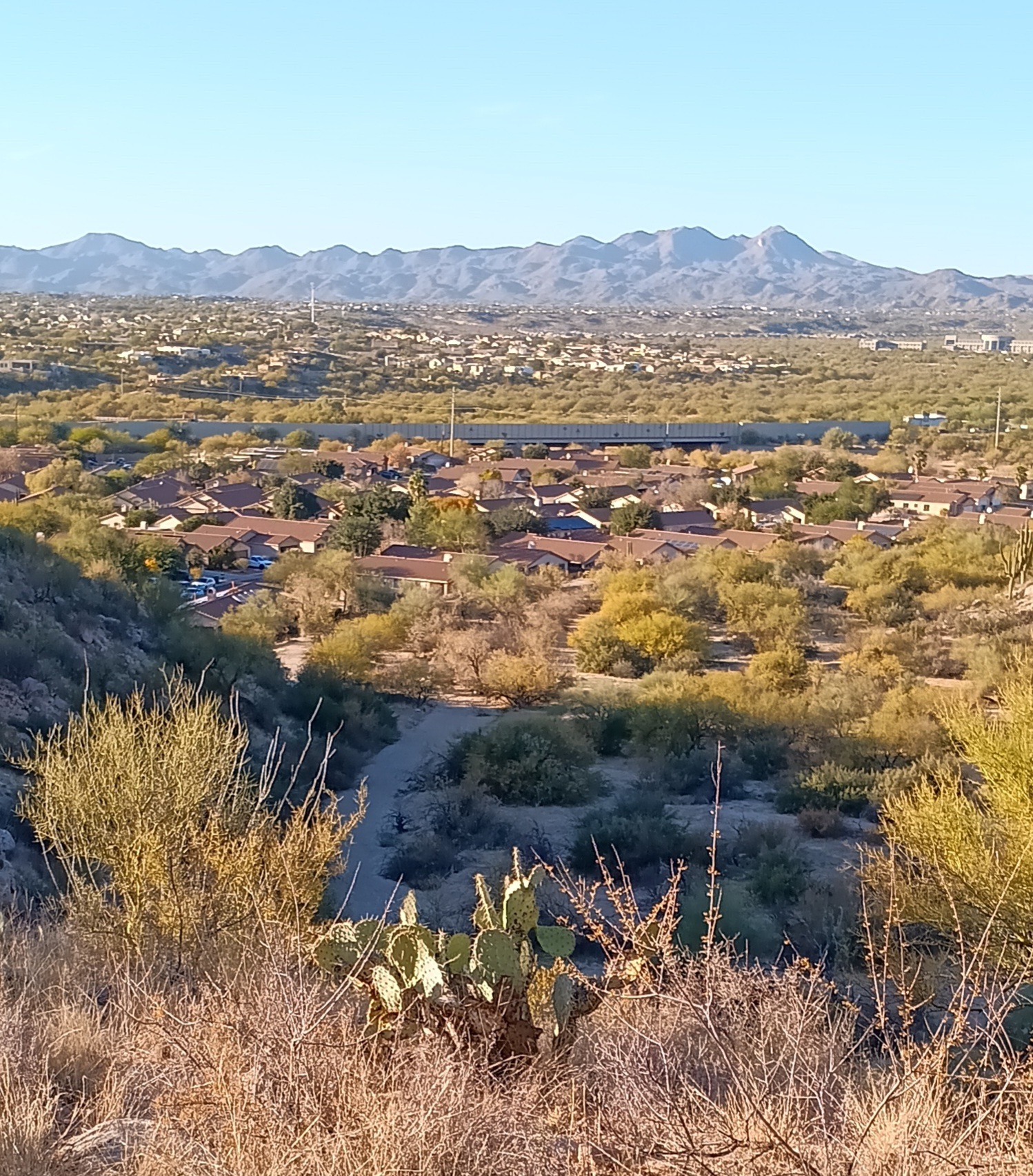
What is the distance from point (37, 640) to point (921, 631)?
709 inches

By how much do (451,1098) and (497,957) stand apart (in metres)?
1.67

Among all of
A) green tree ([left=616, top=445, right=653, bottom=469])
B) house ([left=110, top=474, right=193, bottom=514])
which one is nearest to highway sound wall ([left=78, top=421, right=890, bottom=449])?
green tree ([left=616, top=445, right=653, bottom=469])

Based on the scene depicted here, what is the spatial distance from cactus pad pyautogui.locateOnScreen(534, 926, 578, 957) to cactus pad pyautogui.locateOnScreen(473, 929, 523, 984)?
13.7 inches

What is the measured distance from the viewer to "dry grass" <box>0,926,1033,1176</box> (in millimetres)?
4148

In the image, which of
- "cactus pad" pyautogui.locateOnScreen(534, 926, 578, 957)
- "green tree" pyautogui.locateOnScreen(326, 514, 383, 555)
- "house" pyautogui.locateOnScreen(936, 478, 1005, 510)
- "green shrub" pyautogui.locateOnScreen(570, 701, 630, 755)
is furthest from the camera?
"house" pyautogui.locateOnScreen(936, 478, 1005, 510)

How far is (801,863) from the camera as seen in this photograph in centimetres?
1370

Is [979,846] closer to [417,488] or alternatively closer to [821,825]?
[821,825]

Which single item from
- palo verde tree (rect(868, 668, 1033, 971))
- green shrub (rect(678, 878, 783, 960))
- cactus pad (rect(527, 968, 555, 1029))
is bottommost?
green shrub (rect(678, 878, 783, 960))

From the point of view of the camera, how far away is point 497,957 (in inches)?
244

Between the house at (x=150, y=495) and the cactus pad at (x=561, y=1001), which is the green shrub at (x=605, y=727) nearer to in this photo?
the cactus pad at (x=561, y=1001)

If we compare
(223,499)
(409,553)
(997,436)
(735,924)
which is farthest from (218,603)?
(997,436)

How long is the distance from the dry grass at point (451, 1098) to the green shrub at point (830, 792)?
10.3m

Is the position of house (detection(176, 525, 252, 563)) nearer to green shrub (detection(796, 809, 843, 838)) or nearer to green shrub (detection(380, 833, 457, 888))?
green shrub (detection(380, 833, 457, 888))

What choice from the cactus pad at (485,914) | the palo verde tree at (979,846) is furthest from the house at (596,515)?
the cactus pad at (485,914)
